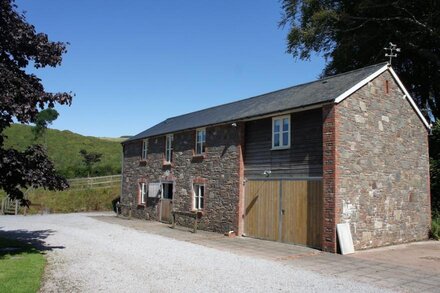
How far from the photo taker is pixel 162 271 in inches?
401

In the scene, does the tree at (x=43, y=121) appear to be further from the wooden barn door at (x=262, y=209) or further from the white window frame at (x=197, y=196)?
the wooden barn door at (x=262, y=209)

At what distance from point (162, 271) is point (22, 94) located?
6.17 m

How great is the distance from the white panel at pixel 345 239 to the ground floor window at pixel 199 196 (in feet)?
26.8

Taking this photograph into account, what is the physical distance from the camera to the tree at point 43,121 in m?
63.0

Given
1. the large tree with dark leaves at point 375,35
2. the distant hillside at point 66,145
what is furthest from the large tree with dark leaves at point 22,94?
the distant hillside at point 66,145

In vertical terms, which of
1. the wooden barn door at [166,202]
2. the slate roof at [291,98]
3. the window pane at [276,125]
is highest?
the slate roof at [291,98]

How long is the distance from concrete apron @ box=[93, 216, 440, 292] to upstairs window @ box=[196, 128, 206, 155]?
16.0 feet

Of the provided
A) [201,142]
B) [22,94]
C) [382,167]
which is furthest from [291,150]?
[22,94]

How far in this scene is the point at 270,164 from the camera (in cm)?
1678

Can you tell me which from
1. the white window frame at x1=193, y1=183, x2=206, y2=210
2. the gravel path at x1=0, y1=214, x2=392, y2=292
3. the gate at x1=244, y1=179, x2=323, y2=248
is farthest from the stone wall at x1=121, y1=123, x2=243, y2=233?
the gravel path at x1=0, y1=214, x2=392, y2=292

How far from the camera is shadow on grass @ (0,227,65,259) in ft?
42.3

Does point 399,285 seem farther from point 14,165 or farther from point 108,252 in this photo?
point 14,165

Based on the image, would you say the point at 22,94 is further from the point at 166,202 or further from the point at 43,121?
the point at 43,121

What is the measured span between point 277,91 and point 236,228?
706 centimetres
